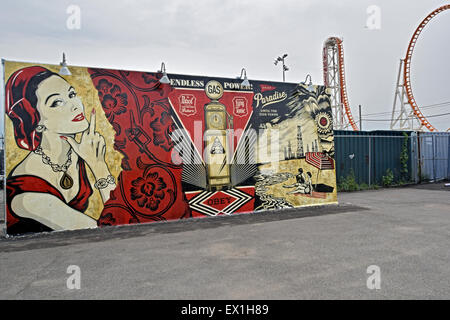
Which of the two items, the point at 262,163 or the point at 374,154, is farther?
the point at 374,154

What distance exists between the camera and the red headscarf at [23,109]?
6.41 m

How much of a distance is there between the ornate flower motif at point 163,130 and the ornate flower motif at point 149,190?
729 millimetres

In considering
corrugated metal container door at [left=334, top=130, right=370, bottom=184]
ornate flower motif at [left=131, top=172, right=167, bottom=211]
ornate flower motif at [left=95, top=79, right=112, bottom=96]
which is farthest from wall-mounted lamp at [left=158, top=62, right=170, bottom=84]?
corrugated metal container door at [left=334, top=130, right=370, bottom=184]

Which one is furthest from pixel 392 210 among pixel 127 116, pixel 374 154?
pixel 127 116

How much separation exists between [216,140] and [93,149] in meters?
2.94

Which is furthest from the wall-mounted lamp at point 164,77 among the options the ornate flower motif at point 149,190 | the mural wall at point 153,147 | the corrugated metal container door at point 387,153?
the corrugated metal container door at point 387,153

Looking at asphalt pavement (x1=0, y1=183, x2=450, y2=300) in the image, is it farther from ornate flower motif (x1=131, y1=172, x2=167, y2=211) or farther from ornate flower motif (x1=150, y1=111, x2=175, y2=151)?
ornate flower motif (x1=150, y1=111, x2=175, y2=151)

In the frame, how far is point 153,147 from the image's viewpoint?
7.55 m

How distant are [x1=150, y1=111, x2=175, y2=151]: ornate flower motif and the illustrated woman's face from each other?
59.0 inches

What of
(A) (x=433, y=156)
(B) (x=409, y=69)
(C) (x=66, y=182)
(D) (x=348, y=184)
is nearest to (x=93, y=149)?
(C) (x=66, y=182)

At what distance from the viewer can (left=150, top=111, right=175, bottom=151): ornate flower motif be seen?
7578mm
